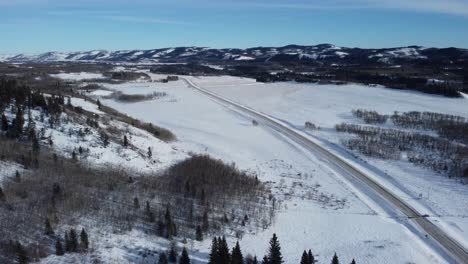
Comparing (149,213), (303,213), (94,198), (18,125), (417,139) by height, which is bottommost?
(303,213)

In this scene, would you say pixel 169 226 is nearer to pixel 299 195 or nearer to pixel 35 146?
pixel 299 195

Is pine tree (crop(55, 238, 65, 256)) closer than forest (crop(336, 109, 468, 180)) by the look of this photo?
Yes

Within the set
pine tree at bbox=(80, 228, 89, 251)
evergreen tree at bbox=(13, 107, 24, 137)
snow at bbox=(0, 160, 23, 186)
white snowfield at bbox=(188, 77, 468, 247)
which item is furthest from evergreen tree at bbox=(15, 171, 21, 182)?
white snowfield at bbox=(188, 77, 468, 247)

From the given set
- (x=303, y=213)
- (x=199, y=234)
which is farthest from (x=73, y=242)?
(x=303, y=213)

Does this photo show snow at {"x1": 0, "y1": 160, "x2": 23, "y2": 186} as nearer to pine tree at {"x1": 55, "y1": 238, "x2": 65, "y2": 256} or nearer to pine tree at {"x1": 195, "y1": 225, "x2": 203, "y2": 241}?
pine tree at {"x1": 55, "y1": 238, "x2": 65, "y2": 256}

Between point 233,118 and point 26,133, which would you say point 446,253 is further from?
point 233,118

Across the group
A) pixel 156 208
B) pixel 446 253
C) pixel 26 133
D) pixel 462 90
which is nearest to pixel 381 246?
pixel 446 253
